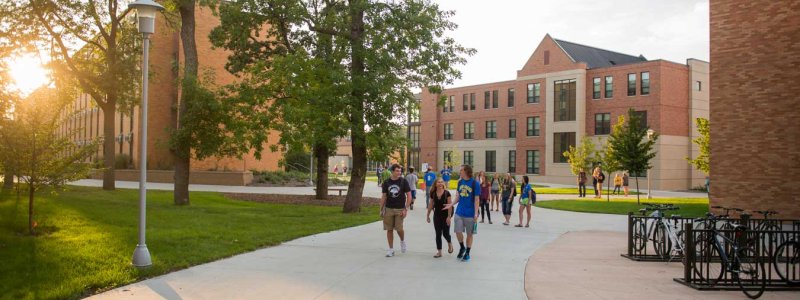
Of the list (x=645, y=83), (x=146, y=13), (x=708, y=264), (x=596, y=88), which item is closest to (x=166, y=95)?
(x=596, y=88)

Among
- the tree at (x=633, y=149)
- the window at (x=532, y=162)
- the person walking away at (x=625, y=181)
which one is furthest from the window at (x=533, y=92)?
the tree at (x=633, y=149)

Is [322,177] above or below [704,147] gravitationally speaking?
below

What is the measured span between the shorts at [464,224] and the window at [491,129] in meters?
49.9

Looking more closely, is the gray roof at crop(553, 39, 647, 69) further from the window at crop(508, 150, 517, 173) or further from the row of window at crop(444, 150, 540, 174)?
the window at crop(508, 150, 517, 173)

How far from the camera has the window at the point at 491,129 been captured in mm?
59312

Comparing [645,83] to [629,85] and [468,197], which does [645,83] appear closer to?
[629,85]

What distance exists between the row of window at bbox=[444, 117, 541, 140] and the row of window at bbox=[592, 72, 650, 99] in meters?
6.70

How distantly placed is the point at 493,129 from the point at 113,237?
5116 cm

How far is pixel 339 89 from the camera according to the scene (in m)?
17.4

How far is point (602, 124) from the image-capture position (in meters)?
48.0

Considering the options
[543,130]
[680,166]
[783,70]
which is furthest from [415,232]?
[543,130]

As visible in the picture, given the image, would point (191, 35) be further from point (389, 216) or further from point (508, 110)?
point (508, 110)

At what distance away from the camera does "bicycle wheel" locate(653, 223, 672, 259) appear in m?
10.3

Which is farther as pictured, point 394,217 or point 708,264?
point 394,217
